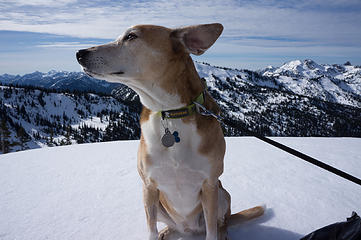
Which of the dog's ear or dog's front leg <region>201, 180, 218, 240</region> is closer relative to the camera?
the dog's ear

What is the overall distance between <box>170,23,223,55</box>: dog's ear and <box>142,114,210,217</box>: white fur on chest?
633 millimetres

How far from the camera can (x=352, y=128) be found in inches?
5320

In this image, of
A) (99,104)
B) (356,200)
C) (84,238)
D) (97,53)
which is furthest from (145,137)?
(99,104)

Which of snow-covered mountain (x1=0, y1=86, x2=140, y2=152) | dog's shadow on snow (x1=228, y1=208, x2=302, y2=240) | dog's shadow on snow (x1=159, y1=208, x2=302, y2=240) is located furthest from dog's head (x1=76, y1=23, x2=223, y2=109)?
snow-covered mountain (x1=0, y1=86, x2=140, y2=152)

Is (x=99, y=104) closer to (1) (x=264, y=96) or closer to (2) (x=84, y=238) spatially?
(1) (x=264, y=96)

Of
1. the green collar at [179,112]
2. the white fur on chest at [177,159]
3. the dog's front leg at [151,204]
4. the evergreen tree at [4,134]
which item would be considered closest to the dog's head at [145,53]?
the green collar at [179,112]

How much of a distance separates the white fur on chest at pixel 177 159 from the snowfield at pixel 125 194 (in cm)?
120

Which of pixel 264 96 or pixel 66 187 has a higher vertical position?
pixel 66 187

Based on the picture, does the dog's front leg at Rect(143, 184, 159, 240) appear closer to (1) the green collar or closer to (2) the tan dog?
(2) the tan dog

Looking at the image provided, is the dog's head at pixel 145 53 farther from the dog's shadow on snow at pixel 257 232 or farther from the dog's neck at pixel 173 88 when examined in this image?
the dog's shadow on snow at pixel 257 232

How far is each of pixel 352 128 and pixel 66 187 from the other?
164m

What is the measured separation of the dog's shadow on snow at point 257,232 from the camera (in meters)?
2.91

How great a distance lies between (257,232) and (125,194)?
7.35ft

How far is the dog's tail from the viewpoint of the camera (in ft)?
9.86
